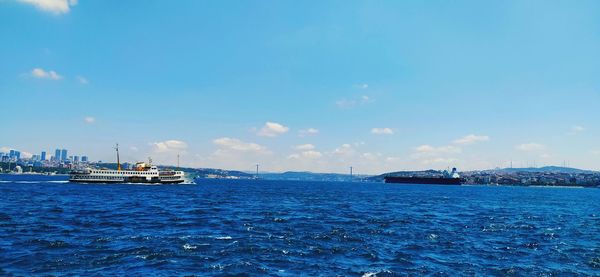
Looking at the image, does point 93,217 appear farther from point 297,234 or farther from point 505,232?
point 505,232

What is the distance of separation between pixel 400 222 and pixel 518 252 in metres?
22.6

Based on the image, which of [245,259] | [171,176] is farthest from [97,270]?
[171,176]

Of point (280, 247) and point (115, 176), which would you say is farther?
point (115, 176)

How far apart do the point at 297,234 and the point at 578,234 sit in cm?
3799

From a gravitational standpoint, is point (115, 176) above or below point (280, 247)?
above

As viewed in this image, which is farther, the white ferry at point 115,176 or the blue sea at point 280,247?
the white ferry at point 115,176

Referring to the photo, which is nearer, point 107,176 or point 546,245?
point 546,245

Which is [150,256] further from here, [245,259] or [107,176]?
[107,176]

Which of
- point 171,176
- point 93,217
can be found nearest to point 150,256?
point 93,217

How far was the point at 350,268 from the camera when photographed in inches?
1154

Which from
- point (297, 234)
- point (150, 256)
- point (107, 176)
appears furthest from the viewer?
point (107, 176)

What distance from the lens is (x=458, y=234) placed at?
48.2 m

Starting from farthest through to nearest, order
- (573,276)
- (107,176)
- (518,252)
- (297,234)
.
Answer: (107,176) → (297,234) → (518,252) → (573,276)

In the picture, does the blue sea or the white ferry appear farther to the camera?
the white ferry
